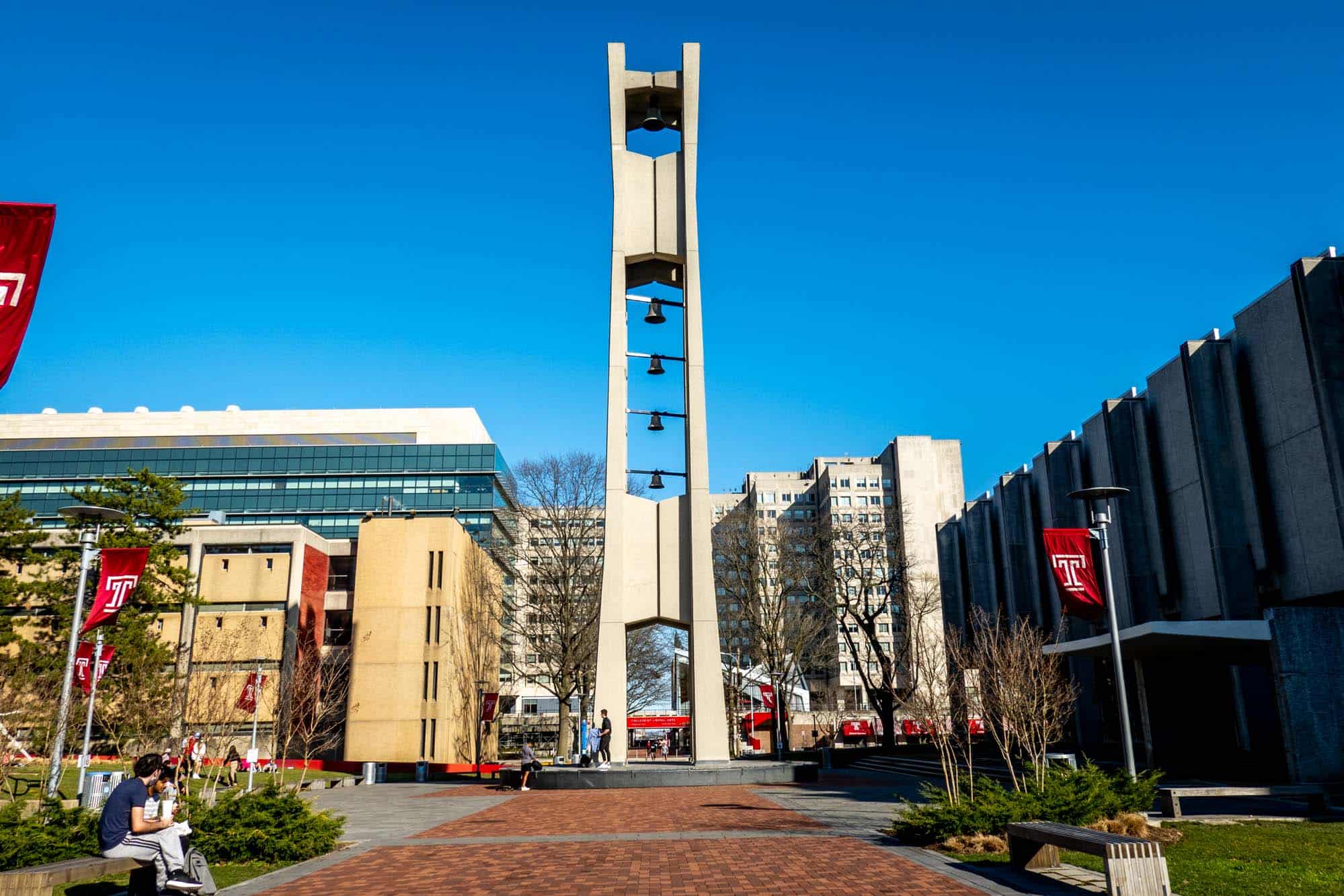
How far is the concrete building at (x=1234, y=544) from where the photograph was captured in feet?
64.0

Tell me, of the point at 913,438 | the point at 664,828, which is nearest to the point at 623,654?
the point at 664,828

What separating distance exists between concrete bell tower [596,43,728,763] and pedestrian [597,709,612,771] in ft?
0.60

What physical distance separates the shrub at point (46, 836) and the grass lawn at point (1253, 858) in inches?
405

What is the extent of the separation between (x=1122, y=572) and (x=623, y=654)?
64.0 ft

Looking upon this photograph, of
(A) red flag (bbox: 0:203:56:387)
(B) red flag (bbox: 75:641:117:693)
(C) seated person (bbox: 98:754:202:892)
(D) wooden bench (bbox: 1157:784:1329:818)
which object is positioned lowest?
(D) wooden bench (bbox: 1157:784:1329:818)

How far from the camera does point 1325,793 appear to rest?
51.9 feet

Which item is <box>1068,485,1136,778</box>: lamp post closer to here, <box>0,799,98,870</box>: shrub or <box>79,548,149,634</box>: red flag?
<box>0,799,98,870</box>: shrub

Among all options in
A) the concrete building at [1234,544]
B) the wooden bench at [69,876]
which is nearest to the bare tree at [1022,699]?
the concrete building at [1234,544]

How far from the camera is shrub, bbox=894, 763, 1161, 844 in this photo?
12023mm

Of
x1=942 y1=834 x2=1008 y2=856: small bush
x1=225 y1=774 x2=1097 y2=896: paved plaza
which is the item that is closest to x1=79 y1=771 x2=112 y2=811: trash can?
x1=225 y1=774 x2=1097 y2=896: paved plaza

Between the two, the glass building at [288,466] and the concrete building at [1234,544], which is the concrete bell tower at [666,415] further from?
the glass building at [288,466]

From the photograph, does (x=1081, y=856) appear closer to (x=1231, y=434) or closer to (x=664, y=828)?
(x=664, y=828)

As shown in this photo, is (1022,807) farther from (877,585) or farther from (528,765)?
(877,585)

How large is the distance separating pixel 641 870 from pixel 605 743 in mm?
13732
